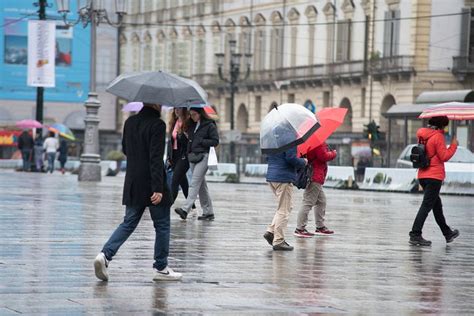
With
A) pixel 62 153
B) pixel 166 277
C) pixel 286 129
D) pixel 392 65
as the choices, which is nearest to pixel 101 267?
pixel 166 277

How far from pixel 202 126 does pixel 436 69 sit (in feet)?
139

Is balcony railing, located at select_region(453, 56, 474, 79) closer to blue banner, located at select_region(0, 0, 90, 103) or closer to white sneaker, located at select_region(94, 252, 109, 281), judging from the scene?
blue banner, located at select_region(0, 0, 90, 103)

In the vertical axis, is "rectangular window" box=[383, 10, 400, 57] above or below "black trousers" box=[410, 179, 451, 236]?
above

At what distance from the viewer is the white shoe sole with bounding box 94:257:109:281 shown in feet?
35.4

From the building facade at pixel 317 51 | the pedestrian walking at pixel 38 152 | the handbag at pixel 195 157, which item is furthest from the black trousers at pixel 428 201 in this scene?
the pedestrian walking at pixel 38 152

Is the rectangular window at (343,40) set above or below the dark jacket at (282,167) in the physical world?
above

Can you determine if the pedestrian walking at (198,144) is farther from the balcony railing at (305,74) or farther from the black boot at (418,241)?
the balcony railing at (305,74)

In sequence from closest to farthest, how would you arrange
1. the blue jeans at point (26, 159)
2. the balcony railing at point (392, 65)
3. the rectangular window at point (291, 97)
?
the blue jeans at point (26, 159) → the balcony railing at point (392, 65) → the rectangular window at point (291, 97)

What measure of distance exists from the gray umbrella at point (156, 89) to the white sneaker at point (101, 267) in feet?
4.57

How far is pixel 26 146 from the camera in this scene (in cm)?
4988

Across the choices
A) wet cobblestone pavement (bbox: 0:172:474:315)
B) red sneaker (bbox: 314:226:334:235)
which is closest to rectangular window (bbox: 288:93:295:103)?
wet cobblestone pavement (bbox: 0:172:474:315)

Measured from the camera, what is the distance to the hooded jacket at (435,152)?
1588 cm

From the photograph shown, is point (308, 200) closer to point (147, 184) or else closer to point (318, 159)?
point (318, 159)

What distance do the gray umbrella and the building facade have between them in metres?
37.4
